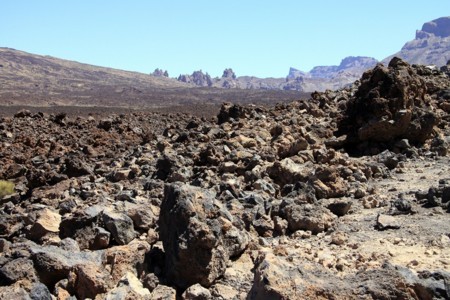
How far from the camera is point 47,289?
450 cm

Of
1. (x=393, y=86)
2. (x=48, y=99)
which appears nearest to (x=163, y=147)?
(x=393, y=86)

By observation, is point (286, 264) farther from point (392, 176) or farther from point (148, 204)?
point (392, 176)

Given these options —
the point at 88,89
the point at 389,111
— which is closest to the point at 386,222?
the point at 389,111

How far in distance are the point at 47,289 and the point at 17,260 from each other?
1.90 feet

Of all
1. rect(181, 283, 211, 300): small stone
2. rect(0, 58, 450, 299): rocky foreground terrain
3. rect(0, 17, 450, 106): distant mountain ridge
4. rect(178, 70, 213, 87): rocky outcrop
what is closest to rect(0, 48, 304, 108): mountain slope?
rect(0, 17, 450, 106): distant mountain ridge

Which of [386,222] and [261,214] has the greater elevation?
[386,222]

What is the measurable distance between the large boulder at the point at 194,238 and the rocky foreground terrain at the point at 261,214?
0.01 m

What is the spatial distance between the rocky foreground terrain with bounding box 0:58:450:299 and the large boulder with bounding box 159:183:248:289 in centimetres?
1

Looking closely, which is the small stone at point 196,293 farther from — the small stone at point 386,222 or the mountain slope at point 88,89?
the mountain slope at point 88,89

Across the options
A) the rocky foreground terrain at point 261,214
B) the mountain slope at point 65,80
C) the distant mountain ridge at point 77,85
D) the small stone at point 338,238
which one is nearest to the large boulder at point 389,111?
the rocky foreground terrain at point 261,214

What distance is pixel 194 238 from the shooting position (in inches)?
189

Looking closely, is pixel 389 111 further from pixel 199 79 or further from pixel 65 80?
pixel 199 79

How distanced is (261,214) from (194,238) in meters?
1.94

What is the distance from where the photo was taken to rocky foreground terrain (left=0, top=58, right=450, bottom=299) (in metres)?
4.57
